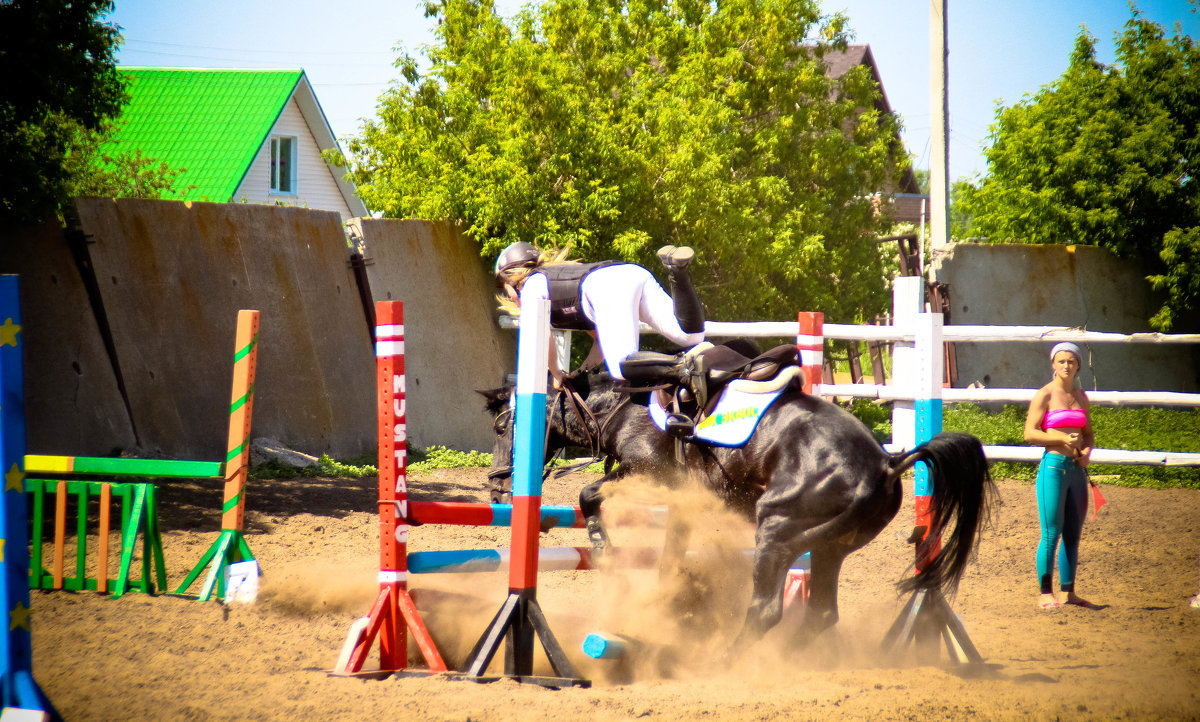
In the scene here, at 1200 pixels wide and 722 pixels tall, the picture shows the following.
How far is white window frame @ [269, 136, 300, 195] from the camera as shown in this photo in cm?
2141

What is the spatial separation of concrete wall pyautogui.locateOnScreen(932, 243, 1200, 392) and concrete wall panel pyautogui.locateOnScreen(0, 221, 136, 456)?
31.5 feet

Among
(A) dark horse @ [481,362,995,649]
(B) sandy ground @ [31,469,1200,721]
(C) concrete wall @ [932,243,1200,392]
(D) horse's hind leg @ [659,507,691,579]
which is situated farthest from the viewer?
(C) concrete wall @ [932,243,1200,392]

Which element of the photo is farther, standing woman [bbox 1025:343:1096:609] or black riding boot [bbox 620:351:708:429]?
standing woman [bbox 1025:343:1096:609]

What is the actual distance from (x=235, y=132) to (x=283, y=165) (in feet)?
5.11

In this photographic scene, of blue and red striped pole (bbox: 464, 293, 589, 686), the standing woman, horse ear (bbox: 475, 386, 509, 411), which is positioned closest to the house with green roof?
horse ear (bbox: 475, 386, 509, 411)

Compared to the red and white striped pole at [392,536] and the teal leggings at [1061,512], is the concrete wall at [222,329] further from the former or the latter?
the teal leggings at [1061,512]

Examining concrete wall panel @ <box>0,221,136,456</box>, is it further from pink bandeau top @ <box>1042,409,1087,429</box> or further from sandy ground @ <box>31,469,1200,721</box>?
pink bandeau top @ <box>1042,409,1087,429</box>

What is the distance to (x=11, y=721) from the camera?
2826 millimetres

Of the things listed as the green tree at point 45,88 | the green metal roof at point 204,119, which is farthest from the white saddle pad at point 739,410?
the green metal roof at point 204,119

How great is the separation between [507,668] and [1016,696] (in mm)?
1900

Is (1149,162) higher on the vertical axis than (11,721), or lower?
higher

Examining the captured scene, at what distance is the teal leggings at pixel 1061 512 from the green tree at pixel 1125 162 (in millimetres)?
8923

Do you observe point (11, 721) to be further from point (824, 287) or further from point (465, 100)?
point (824, 287)

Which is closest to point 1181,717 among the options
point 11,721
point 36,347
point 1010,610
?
point 1010,610
